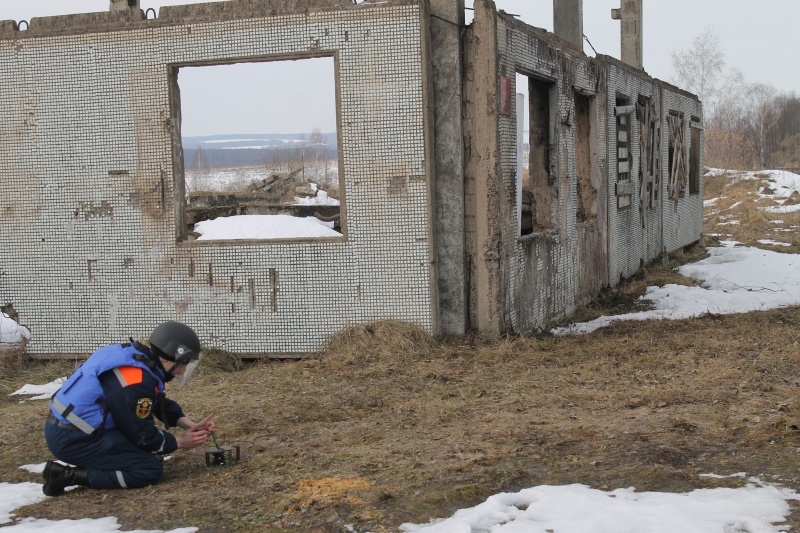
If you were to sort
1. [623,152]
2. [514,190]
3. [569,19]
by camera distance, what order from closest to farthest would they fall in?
1. [514,190]
2. [623,152]
3. [569,19]

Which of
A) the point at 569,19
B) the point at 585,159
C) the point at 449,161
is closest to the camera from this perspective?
the point at 449,161

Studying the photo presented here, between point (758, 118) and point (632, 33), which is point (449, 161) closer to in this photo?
point (632, 33)

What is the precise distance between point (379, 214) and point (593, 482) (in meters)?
4.61

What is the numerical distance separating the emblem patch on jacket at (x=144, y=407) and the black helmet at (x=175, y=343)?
27 cm

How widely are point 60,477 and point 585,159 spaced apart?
8.93 meters

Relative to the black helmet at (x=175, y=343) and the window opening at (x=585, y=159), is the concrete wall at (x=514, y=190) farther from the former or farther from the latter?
the black helmet at (x=175, y=343)

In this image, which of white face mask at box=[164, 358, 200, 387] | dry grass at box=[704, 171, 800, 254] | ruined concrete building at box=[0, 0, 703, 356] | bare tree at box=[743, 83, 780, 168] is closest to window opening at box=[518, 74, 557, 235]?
ruined concrete building at box=[0, 0, 703, 356]

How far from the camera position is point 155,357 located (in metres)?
5.37

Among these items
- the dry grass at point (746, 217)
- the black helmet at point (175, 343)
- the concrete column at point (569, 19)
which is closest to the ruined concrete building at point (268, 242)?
the black helmet at point (175, 343)

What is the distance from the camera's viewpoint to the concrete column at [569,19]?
15.1 metres

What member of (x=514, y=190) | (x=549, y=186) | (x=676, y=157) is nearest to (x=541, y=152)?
(x=549, y=186)

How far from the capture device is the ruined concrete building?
8969 mm

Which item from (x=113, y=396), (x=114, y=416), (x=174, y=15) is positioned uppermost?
(x=174, y=15)

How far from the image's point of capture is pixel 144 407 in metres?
5.26
